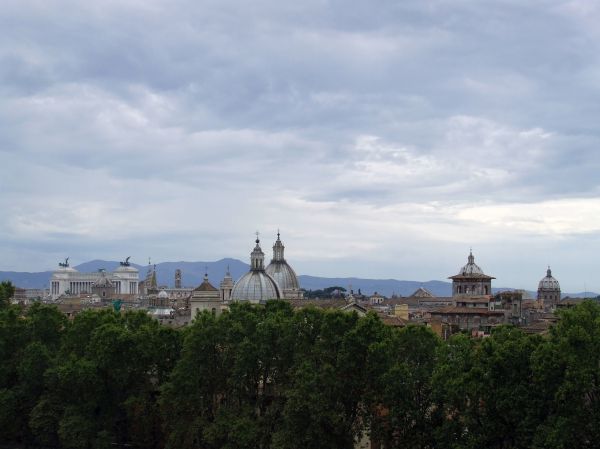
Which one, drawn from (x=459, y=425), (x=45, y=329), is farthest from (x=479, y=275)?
(x=459, y=425)

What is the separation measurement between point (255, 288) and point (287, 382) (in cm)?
7568

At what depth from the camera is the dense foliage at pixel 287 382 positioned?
46.7 m

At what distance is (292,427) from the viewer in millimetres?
53875

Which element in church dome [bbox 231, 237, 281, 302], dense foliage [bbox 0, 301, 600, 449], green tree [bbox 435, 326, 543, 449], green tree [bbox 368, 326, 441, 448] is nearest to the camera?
dense foliage [bbox 0, 301, 600, 449]

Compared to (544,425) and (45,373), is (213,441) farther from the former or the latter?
(544,425)

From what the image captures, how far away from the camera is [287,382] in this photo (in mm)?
58688

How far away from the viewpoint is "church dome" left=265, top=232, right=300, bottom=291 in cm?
16612

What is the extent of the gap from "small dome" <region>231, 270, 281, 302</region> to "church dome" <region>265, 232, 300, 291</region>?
28.1 metres

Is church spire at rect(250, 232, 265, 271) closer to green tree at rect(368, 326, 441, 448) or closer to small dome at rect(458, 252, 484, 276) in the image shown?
small dome at rect(458, 252, 484, 276)

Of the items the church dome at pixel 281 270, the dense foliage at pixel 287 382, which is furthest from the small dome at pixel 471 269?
the dense foliage at pixel 287 382

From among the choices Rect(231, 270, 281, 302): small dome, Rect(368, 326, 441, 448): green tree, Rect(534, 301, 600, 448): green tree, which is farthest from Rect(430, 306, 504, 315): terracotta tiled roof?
Rect(534, 301, 600, 448): green tree

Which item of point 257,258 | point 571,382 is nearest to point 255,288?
point 257,258

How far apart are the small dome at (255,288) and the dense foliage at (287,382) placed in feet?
200

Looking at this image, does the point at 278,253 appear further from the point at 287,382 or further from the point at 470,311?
the point at 287,382
